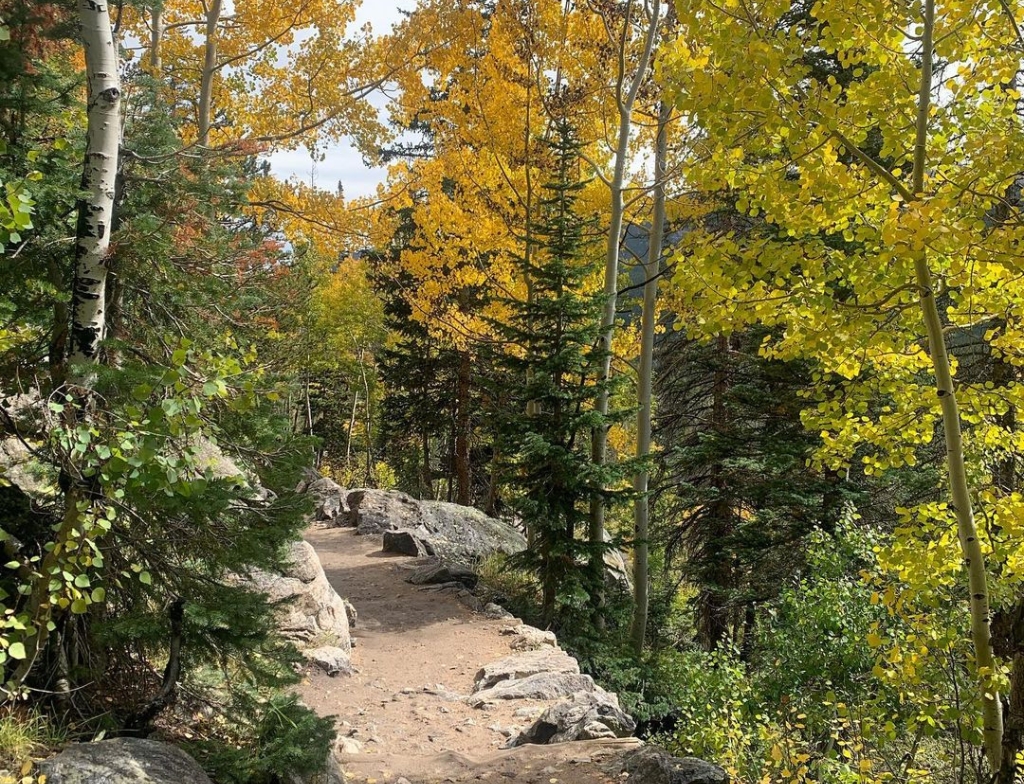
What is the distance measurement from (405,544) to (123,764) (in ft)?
30.9

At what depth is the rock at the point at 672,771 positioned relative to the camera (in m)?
4.18

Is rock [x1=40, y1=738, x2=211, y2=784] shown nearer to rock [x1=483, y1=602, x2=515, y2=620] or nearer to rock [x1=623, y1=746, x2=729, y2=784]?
rock [x1=623, y1=746, x2=729, y2=784]

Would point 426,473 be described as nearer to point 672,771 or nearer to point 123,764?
point 672,771

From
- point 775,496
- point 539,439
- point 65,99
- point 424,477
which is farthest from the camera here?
point 424,477

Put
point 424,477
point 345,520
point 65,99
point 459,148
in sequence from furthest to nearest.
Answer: point 424,477 < point 345,520 < point 459,148 < point 65,99

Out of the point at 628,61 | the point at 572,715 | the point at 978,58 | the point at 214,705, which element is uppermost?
the point at 628,61

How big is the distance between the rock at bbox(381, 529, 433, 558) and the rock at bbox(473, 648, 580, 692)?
190 inches

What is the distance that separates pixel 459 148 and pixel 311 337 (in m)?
11.8

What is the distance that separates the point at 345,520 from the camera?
14688 millimetres

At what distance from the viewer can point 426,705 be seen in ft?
21.8

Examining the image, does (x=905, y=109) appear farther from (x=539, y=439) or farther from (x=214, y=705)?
(x=539, y=439)

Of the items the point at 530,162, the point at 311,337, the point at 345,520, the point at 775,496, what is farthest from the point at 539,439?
the point at 311,337

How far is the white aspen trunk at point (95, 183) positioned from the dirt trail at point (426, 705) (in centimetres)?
360

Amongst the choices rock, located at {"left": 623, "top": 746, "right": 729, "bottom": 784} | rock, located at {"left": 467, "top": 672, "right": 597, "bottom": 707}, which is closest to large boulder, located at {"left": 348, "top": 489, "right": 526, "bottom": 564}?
rock, located at {"left": 467, "top": 672, "right": 597, "bottom": 707}
